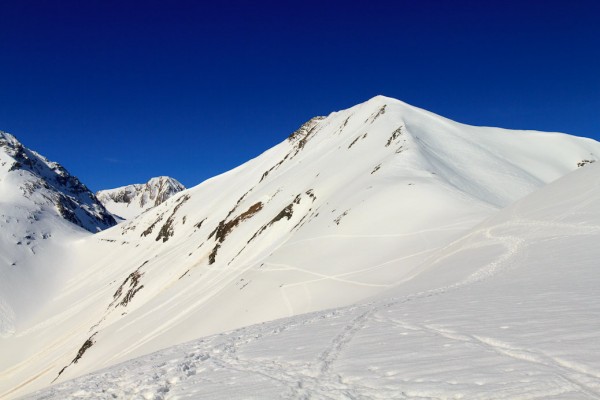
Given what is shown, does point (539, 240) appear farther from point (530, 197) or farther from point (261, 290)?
point (261, 290)

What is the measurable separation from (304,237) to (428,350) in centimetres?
2643

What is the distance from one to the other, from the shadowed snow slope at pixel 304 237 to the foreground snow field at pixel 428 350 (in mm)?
3025

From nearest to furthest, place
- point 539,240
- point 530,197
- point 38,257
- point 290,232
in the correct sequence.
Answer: point 539,240, point 530,197, point 290,232, point 38,257

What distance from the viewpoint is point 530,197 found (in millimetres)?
23250

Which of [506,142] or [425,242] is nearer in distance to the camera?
[425,242]

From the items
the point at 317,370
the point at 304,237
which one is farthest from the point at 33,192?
the point at 317,370

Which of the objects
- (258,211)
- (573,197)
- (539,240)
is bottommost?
(539,240)

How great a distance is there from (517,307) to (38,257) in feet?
412

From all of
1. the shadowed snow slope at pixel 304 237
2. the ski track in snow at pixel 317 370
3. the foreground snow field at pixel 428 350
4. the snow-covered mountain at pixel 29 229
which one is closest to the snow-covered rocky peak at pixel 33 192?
the snow-covered mountain at pixel 29 229

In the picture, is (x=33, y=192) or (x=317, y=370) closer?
(x=317, y=370)

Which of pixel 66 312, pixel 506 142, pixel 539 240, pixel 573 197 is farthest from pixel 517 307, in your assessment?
pixel 66 312

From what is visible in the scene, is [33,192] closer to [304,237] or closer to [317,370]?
[304,237]

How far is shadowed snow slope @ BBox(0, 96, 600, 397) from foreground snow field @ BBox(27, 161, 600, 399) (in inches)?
119

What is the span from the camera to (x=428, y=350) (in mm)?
6879
